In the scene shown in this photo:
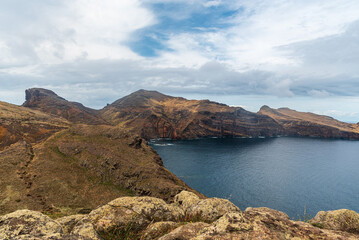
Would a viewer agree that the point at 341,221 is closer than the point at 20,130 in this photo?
Yes

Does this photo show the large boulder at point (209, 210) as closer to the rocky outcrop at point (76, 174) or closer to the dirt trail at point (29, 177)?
the rocky outcrop at point (76, 174)

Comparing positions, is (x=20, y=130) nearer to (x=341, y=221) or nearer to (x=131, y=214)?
(x=131, y=214)

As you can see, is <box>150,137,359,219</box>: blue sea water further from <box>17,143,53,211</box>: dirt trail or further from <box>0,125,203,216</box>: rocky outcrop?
<box>17,143,53,211</box>: dirt trail

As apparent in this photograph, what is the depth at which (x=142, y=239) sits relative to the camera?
1026cm

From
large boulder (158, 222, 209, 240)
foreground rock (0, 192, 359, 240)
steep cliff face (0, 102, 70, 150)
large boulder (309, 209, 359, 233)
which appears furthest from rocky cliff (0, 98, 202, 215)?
large boulder (309, 209, 359, 233)

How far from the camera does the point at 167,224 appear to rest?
11.2m

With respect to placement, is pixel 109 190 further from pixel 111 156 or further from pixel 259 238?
pixel 259 238

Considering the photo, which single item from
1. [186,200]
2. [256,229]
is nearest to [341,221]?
[256,229]

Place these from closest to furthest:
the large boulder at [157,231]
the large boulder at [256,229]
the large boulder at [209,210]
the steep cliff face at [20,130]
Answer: the large boulder at [256,229], the large boulder at [157,231], the large boulder at [209,210], the steep cliff face at [20,130]

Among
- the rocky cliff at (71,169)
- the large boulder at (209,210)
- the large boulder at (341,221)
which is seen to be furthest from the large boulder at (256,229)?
the rocky cliff at (71,169)

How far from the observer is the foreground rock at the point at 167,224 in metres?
7.57

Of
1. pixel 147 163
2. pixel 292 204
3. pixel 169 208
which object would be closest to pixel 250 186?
pixel 292 204

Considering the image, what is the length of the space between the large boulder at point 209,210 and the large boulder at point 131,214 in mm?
1038

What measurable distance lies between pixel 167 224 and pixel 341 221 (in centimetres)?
1132
